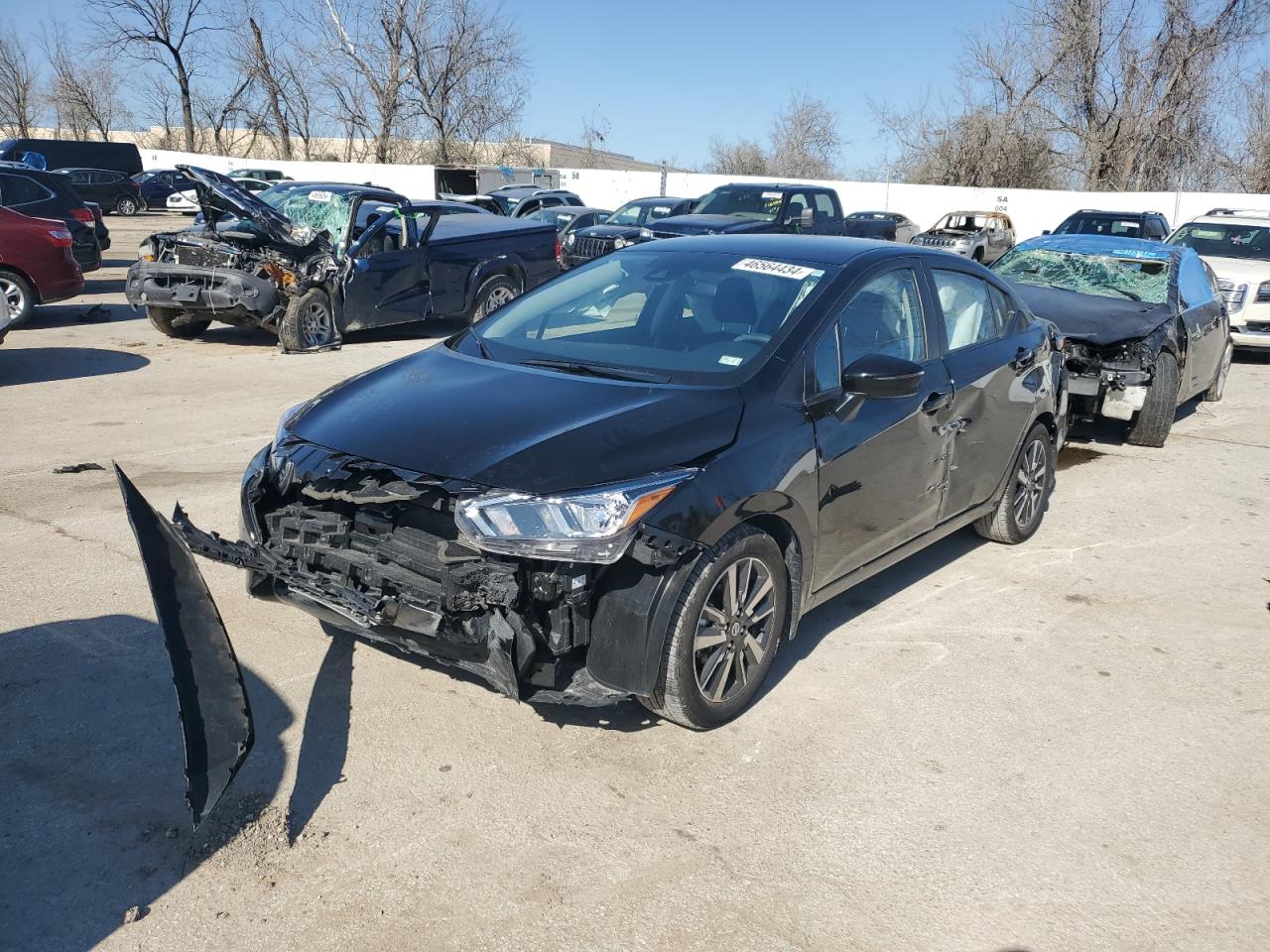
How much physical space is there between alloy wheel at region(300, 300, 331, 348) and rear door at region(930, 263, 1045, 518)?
8.03m

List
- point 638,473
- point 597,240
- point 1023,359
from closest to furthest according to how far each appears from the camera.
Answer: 1. point 638,473
2. point 1023,359
3. point 597,240

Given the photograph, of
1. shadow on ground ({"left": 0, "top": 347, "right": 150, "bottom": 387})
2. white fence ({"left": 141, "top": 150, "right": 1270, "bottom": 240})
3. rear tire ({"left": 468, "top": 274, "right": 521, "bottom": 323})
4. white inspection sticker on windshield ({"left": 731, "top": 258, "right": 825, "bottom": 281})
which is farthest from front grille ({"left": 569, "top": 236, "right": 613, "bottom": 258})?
white fence ({"left": 141, "top": 150, "right": 1270, "bottom": 240})

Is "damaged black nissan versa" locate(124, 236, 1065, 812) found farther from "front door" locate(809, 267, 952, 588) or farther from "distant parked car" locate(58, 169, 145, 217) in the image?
"distant parked car" locate(58, 169, 145, 217)

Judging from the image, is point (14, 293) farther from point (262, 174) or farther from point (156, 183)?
point (156, 183)

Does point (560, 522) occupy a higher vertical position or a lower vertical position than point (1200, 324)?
lower

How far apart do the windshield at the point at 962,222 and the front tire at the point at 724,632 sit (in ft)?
82.7

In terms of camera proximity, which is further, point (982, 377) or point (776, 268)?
point (982, 377)

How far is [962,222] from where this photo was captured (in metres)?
28.0

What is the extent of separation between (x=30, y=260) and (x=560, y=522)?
11.1 m

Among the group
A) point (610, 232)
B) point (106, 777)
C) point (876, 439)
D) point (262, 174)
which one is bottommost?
point (106, 777)

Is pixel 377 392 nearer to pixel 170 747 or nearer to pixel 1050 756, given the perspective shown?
pixel 170 747

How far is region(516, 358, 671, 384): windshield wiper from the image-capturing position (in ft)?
13.7

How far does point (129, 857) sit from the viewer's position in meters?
3.04

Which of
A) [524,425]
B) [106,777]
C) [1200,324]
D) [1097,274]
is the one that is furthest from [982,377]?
[1200,324]
